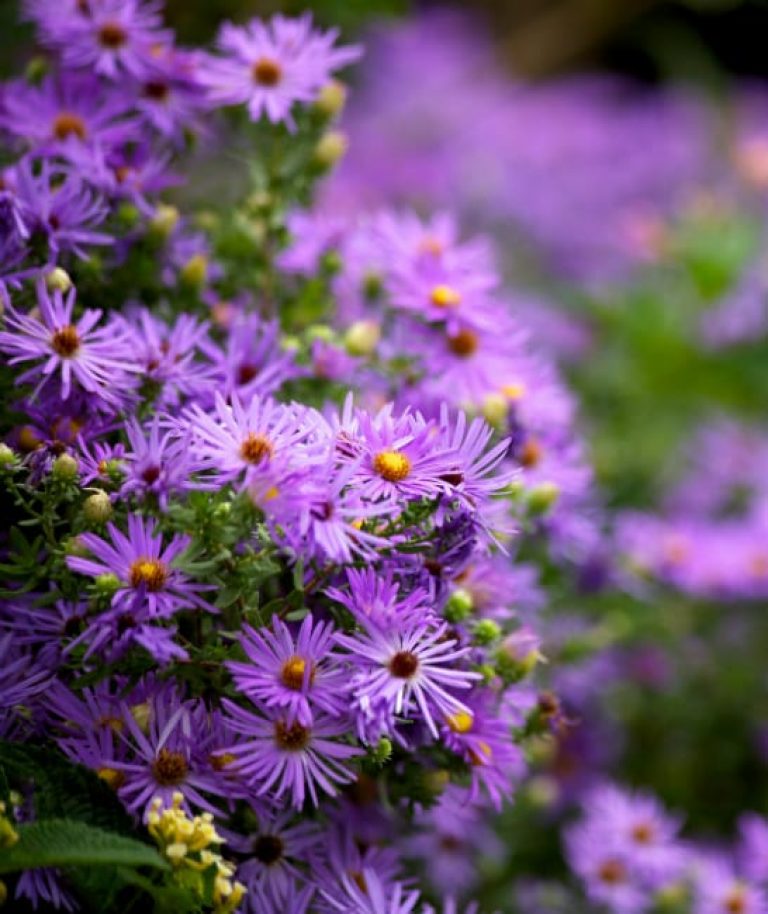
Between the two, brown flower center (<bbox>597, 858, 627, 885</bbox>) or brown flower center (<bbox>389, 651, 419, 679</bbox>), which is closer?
brown flower center (<bbox>389, 651, 419, 679</bbox>)

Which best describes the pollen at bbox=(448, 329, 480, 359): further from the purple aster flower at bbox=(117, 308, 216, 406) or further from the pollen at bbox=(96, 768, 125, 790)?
the pollen at bbox=(96, 768, 125, 790)

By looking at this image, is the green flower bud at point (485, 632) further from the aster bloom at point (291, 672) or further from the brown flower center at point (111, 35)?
the brown flower center at point (111, 35)

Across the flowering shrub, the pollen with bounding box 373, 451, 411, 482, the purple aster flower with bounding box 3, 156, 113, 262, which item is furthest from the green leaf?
the purple aster flower with bounding box 3, 156, 113, 262

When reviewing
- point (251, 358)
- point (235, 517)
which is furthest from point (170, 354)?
point (235, 517)

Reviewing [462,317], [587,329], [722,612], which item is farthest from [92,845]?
[587,329]

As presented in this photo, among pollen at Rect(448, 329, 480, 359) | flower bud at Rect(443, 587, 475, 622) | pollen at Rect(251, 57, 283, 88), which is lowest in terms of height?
flower bud at Rect(443, 587, 475, 622)

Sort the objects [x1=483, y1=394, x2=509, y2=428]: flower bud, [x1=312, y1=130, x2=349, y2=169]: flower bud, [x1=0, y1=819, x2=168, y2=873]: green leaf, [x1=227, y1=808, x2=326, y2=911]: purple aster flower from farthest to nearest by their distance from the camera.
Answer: [x1=312, y1=130, x2=349, y2=169]: flower bud, [x1=483, y1=394, x2=509, y2=428]: flower bud, [x1=227, y1=808, x2=326, y2=911]: purple aster flower, [x1=0, y1=819, x2=168, y2=873]: green leaf

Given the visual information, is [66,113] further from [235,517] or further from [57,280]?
[235,517]
